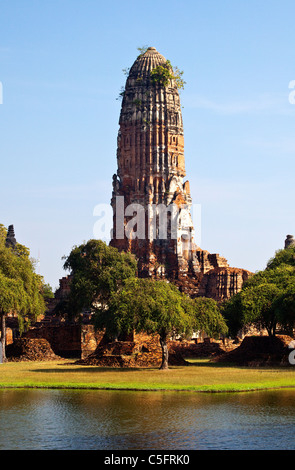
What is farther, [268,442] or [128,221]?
[128,221]

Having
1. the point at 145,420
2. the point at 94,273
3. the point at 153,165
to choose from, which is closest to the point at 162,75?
the point at 153,165

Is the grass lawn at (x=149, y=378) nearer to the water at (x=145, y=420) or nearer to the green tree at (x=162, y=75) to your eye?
the water at (x=145, y=420)

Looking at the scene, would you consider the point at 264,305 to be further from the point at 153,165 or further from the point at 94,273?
the point at 153,165

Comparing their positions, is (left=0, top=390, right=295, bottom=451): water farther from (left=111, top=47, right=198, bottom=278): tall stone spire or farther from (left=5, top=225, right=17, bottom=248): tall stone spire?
(left=111, top=47, right=198, bottom=278): tall stone spire

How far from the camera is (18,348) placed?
5491 cm

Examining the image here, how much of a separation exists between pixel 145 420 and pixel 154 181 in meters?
86.1

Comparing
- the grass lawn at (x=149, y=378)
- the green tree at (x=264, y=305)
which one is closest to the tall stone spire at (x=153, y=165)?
the green tree at (x=264, y=305)

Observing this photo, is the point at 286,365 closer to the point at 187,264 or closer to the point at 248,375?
the point at 248,375

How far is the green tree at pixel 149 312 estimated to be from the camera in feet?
144

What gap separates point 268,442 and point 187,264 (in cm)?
8545

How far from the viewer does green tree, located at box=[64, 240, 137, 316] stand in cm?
6719

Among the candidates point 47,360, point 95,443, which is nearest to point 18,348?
A: point 47,360
